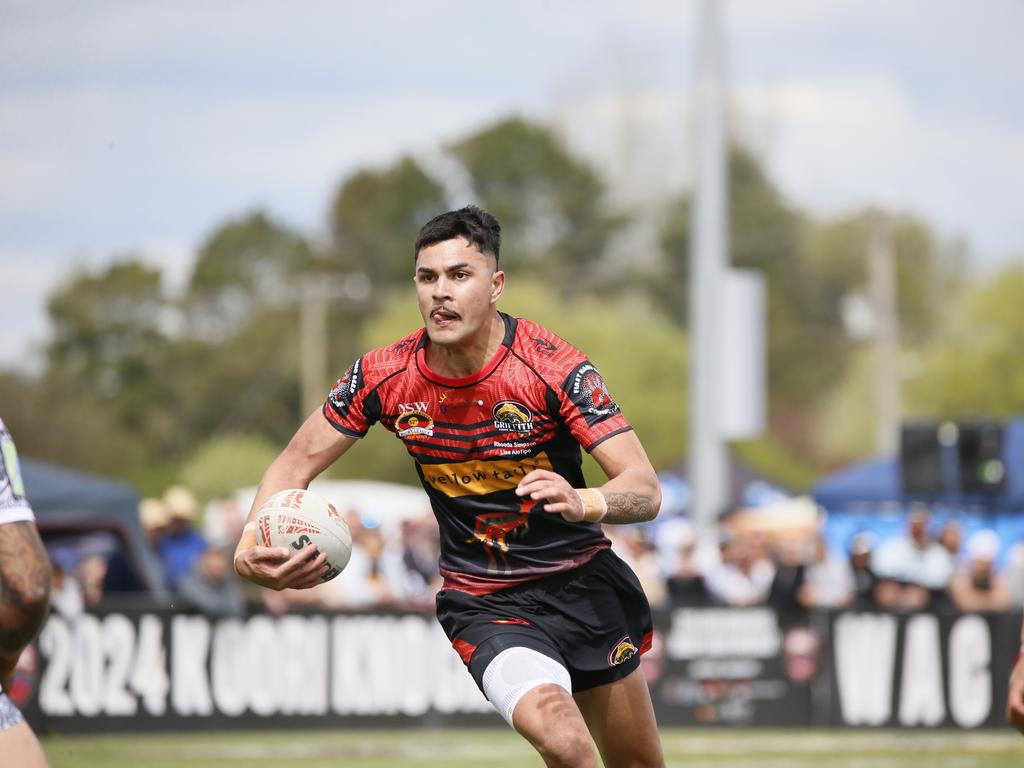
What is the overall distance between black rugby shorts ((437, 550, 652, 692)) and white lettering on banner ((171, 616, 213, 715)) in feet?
26.3

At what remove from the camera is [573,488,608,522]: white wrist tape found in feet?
18.6

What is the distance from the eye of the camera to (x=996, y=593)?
1525 cm

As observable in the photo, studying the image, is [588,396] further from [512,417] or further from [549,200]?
[549,200]

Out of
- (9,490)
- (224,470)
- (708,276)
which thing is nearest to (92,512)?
(708,276)

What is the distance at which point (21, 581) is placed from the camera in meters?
4.79

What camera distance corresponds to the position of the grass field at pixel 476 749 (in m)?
12.4

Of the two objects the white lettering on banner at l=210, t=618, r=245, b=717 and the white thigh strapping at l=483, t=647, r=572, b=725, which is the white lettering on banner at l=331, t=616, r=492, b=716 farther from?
the white thigh strapping at l=483, t=647, r=572, b=725

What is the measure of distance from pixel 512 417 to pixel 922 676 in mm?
9221

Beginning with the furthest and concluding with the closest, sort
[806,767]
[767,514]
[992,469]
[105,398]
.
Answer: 1. [105,398]
2. [767,514]
3. [992,469]
4. [806,767]

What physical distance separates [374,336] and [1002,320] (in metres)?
25.8

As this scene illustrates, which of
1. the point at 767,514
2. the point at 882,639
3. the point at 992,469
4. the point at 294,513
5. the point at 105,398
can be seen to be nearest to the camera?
the point at 294,513

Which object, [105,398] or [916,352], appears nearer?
[105,398]

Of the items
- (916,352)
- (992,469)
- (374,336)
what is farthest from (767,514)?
(916,352)

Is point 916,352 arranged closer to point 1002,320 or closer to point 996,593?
point 1002,320
